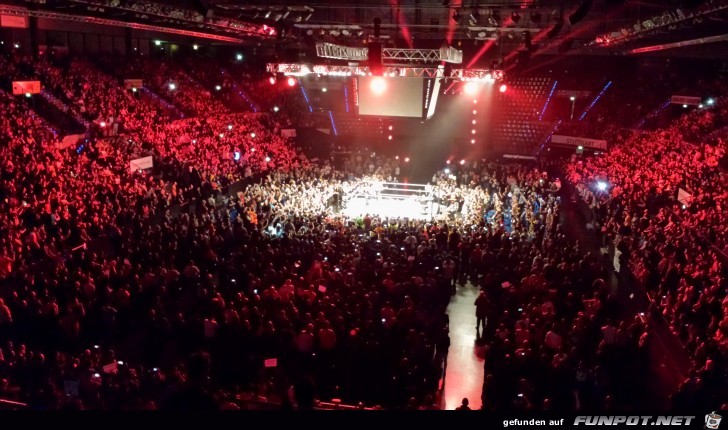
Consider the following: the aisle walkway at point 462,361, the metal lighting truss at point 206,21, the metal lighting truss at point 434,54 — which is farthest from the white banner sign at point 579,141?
the metal lighting truss at point 206,21

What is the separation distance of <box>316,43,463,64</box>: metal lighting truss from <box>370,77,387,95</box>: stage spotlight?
4166mm

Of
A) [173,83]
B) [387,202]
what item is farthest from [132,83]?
[387,202]

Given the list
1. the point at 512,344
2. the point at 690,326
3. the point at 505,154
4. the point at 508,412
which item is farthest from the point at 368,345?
the point at 505,154

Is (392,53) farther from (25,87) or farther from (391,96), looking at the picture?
(25,87)

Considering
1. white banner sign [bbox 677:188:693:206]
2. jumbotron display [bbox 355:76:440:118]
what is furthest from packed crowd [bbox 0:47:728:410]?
jumbotron display [bbox 355:76:440:118]

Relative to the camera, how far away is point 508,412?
1751 mm

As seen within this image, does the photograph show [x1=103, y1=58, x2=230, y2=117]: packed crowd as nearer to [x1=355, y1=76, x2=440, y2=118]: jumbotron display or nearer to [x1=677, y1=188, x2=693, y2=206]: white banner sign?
[x1=355, y1=76, x2=440, y2=118]: jumbotron display

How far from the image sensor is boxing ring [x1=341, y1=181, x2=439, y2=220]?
20484mm

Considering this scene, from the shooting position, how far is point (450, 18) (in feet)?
60.6

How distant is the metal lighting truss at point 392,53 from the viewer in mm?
16234

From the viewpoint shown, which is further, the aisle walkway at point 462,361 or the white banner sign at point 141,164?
the white banner sign at point 141,164

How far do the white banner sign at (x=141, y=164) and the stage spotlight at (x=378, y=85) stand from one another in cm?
985

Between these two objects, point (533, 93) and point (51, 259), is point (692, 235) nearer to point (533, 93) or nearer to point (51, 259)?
point (51, 259)

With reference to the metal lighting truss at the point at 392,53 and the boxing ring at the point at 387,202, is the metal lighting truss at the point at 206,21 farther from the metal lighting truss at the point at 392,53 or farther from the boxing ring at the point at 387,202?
the boxing ring at the point at 387,202
